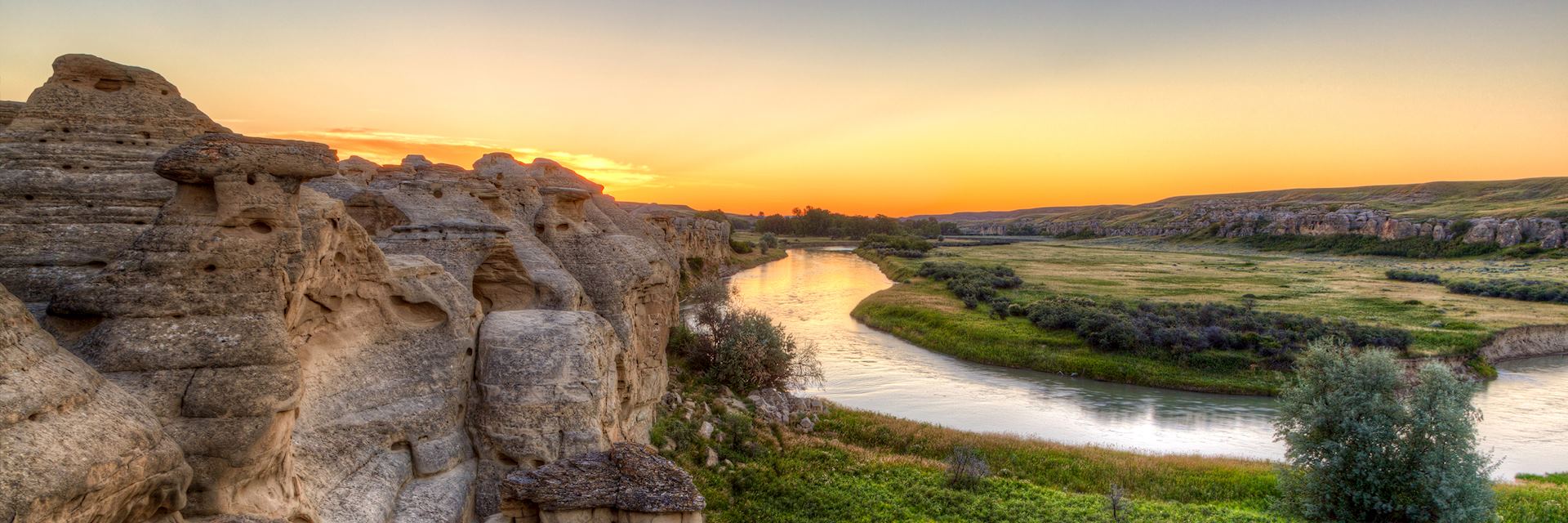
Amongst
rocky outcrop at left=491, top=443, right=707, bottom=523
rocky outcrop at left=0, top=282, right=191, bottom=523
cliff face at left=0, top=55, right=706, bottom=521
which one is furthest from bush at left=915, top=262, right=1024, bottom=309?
rocky outcrop at left=0, top=282, right=191, bottom=523

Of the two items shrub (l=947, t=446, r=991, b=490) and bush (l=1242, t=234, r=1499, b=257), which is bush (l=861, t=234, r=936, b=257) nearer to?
bush (l=1242, t=234, r=1499, b=257)

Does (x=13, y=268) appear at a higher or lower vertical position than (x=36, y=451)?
higher

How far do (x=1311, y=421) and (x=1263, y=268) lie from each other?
82.3 metres

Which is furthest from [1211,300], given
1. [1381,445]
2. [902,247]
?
[902,247]

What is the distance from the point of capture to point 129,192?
1015 cm

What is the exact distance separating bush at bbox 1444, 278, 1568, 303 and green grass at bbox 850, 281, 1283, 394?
113ft

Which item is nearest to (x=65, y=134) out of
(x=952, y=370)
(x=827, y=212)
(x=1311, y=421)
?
(x=1311, y=421)

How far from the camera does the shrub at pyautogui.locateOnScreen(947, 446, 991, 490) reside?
19.2 metres

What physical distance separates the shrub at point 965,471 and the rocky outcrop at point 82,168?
1776 cm

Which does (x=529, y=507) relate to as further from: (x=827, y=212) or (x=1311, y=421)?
(x=827, y=212)

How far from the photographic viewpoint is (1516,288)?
52.8 meters

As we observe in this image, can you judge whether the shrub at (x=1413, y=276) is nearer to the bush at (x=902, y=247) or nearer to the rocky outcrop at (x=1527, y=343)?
the rocky outcrop at (x=1527, y=343)

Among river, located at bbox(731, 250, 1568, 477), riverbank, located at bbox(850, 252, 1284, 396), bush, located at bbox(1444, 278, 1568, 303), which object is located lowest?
river, located at bbox(731, 250, 1568, 477)

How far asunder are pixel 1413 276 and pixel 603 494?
280ft
